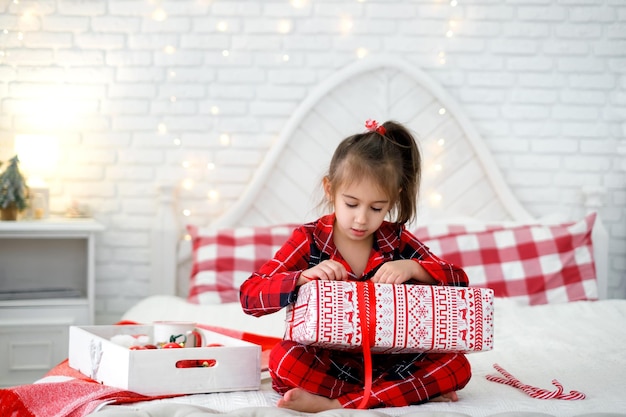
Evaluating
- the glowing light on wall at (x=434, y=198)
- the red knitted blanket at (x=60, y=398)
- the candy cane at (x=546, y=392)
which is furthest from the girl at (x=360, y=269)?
the glowing light on wall at (x=434, y=198)

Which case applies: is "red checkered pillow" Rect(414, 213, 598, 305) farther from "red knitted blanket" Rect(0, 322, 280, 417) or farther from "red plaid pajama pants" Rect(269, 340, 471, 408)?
"red knitted blanket" Rect(0, 322, 280, 417)

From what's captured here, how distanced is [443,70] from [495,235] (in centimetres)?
75

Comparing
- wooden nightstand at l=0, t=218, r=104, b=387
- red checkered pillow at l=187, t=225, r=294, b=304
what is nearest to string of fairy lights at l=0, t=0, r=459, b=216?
red checkered pillow at l=187, t=225, r=294, b=304

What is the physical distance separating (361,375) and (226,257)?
1302 millimetres

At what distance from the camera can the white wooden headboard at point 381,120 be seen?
10.6 feet

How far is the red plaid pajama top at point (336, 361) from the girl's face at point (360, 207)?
81 mm

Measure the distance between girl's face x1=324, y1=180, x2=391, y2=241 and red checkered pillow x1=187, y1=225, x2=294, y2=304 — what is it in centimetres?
118

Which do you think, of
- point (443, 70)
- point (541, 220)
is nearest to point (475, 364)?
point (541, 220)

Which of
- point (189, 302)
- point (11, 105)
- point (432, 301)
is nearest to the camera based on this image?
point (432, 301)

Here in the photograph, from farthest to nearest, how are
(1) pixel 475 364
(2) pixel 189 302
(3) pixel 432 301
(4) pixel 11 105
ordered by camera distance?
(4) pixel 11 105 < (2) pixel 189 302 < (1) pixel 475 364 < (3) pixel 432 301

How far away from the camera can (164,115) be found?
321 cm

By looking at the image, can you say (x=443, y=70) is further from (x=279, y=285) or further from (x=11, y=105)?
(x=279, y=285)

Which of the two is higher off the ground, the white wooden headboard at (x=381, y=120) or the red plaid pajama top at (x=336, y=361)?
the white wooden headboard at (x=381, y=120)

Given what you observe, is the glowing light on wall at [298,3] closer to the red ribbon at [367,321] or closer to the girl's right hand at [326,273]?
the girl's right hand at [326,273]
